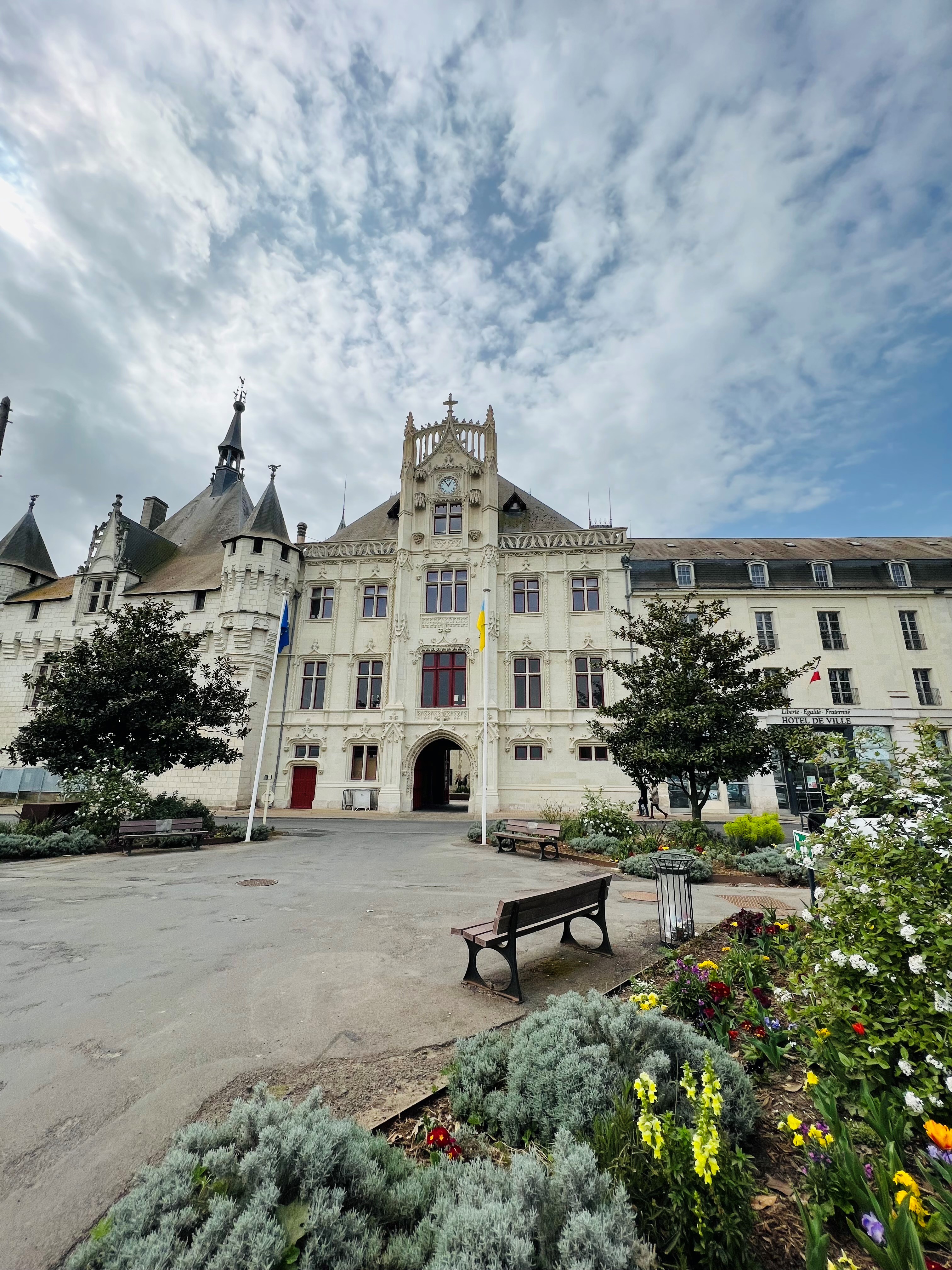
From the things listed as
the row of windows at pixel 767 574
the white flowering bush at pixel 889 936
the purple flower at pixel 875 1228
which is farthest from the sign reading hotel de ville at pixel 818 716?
the purple flower at pixel 875 1228

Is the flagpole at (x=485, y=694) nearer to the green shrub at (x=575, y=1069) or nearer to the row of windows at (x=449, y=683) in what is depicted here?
the row of windows at (x=449, y=683)

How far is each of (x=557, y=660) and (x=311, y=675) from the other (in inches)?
469

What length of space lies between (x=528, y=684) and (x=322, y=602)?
11.3 metres

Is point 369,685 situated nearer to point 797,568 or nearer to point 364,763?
point 364,763

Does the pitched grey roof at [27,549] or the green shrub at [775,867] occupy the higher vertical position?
the pitched grey roof at [27,549]

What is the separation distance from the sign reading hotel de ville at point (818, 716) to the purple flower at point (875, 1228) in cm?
2464

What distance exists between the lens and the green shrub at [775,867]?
408 inches

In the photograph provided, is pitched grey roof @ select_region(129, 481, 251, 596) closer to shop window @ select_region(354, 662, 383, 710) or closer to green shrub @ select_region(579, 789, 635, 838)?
shop window @ select_region(354, 662, 383, 710)

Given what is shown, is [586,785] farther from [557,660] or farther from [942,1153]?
[942,1153]

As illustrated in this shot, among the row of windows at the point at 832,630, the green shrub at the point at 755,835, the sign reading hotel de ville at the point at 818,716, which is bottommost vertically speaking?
the green shrub at the point at 755,835

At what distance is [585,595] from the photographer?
26000 millimetres

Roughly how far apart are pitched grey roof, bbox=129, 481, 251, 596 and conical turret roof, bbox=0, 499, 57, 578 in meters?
6.03

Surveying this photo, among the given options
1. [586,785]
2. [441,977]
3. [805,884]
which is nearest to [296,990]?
[441,977]

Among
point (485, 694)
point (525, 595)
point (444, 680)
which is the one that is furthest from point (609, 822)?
point (525, 595)
